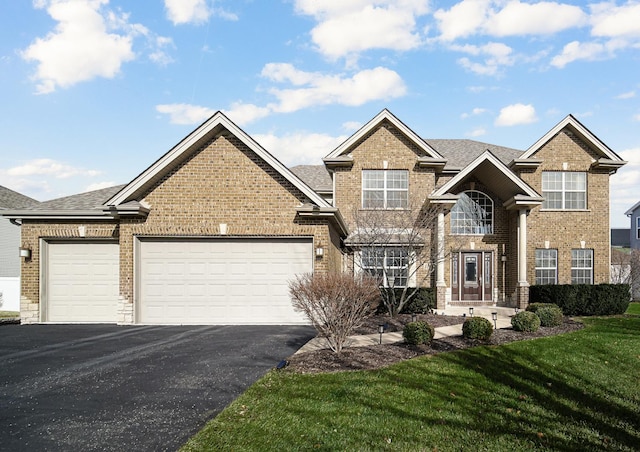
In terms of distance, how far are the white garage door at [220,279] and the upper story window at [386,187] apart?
5.46 meters

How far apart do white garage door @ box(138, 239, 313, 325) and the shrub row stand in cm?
961

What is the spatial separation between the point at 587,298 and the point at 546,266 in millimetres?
2715

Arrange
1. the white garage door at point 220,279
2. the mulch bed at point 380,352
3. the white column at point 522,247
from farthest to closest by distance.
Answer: the white column at point 522,247, the white garage door at point 220,279, the mulch bed at point 380,352

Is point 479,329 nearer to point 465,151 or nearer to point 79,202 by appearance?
point 79,202

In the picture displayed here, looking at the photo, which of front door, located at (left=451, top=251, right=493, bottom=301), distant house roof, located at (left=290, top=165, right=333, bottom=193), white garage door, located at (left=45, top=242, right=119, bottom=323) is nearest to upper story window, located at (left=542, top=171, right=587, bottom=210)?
front door, located at (left=451, top=251, right=493, bottom=301)

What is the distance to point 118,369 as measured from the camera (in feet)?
27.0

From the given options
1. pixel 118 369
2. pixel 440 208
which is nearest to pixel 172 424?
pixel 118 369

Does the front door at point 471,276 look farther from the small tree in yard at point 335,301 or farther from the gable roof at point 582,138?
the small tree in yard at point 335,301

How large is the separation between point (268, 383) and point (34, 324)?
10693 mm

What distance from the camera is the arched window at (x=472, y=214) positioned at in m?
19.1

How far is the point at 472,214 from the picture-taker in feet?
62.9

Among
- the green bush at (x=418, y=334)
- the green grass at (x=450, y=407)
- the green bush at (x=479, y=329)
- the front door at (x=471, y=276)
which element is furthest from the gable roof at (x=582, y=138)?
the green bush at (x=418, y=334)

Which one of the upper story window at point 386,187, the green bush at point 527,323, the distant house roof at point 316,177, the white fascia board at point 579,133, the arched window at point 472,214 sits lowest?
the green bush at point 527,323

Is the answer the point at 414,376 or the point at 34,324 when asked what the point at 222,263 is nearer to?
the point at 34,324
